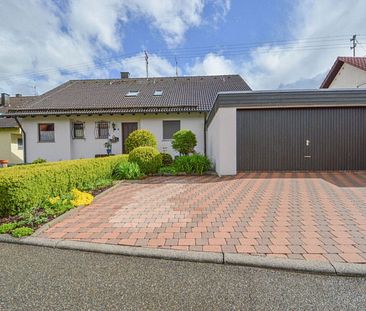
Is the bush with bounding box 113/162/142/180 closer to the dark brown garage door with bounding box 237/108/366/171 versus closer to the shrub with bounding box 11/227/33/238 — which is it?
the dark brown garage door with bounding box 237/108/366/171

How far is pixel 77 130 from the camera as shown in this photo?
45.0ft

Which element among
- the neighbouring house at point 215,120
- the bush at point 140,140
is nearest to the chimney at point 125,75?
the neighbouring house at point 215,120

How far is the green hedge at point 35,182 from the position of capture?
157 inches

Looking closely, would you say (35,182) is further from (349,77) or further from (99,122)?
(349,77)

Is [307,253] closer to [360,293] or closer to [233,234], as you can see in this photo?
[360,293]

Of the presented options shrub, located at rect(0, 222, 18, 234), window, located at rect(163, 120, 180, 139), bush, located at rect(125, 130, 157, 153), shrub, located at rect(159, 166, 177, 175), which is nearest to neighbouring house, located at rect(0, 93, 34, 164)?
bush, located at rect(125, 130, 157, 153)

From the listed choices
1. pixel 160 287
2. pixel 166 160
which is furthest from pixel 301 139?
pixel 160 287

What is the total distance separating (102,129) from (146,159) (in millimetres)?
6065

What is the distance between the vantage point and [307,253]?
264 centimetres

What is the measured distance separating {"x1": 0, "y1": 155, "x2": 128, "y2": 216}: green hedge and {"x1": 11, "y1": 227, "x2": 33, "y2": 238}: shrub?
858 millimetres

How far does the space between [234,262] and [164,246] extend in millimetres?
886

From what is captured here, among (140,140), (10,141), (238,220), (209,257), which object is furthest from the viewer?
(10,141)

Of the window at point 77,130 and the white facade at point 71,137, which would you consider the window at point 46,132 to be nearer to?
the white facade at point 71,137

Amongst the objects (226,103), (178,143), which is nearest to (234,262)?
(226,103)
